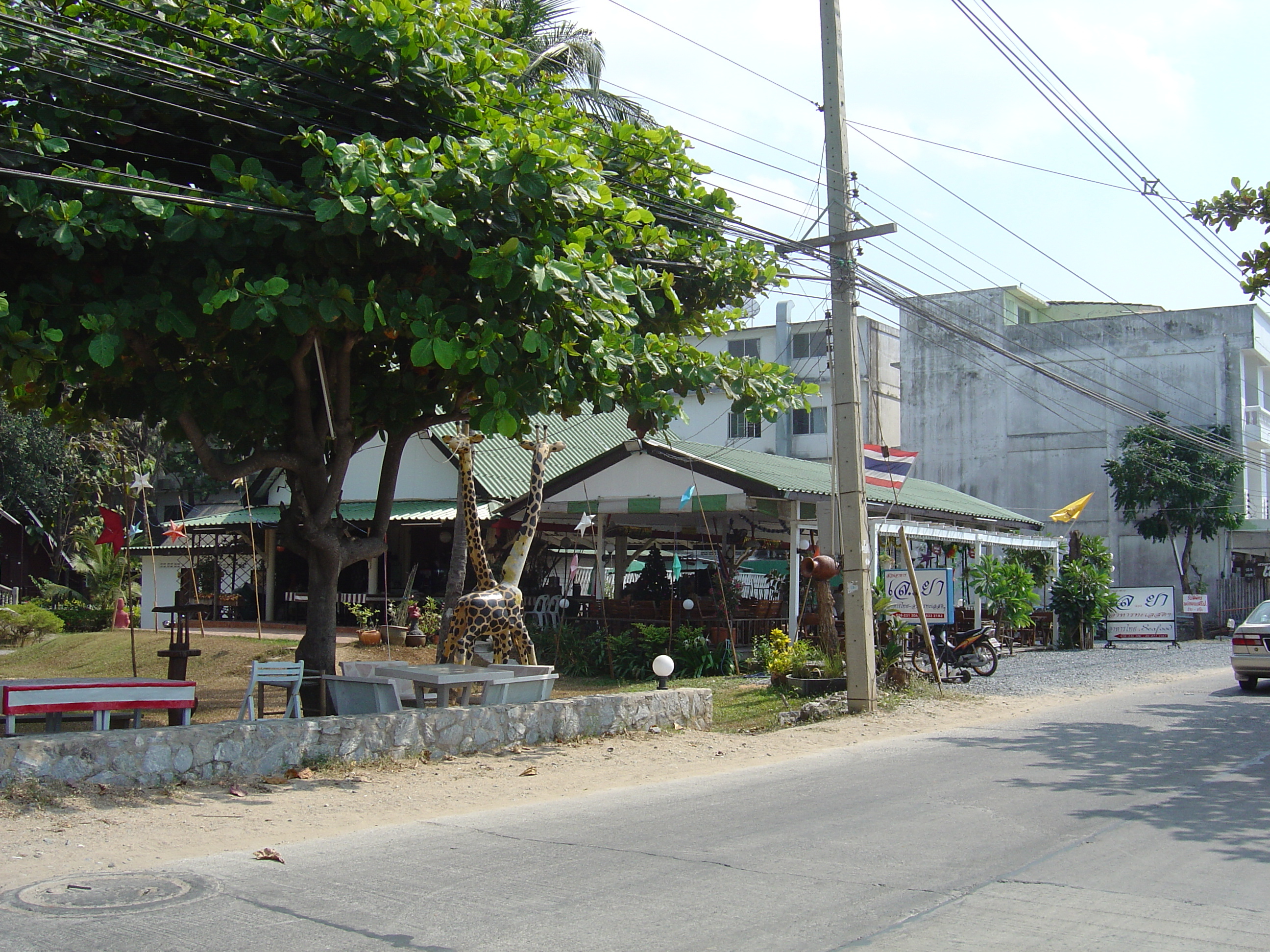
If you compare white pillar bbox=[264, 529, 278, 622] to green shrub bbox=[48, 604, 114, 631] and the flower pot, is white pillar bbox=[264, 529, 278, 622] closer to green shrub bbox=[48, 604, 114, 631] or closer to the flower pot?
green shrub bbox=[48, 604, 114, 631]

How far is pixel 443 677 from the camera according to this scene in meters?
11.3

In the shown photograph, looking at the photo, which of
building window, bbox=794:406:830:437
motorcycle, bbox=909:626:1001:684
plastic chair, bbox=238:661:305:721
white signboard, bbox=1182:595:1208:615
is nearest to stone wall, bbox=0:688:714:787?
plastic chair, bbox=238:661:305:721

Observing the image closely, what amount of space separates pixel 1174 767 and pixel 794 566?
373 inches

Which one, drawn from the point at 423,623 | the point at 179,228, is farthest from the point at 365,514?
the point at 179,228

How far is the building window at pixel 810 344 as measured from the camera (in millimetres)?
45281

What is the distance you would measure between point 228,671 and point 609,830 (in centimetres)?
1258

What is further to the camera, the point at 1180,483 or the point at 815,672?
the point at 1180,483

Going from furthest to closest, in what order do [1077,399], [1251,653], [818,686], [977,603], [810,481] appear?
[1077,399], [977,603], [810,481], [1251,653], [818,686]

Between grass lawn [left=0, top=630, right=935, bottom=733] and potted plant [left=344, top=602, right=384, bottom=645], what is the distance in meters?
0.16

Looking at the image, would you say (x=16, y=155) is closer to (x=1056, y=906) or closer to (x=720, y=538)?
(x=1056, y=906)

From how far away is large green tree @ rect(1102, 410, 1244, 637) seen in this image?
3650cm

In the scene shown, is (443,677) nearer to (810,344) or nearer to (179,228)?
(179,228)

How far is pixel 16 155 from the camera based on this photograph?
9.03 metres

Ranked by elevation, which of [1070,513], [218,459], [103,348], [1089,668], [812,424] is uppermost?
[812,424]
